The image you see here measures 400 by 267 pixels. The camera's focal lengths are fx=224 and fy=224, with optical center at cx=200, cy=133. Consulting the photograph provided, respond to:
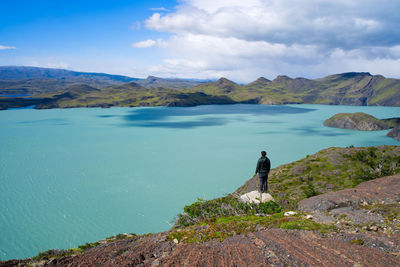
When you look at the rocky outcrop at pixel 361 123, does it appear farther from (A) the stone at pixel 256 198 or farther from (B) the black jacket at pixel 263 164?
(B) the black jacket at pixel 263 164

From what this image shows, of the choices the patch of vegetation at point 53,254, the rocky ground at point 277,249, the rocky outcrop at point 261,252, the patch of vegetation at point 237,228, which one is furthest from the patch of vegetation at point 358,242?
the patch of vegetation at point 53,254

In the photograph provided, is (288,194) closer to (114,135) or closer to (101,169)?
(101,169)

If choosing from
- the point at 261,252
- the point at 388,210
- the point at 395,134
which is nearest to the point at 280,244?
the point at 261,252

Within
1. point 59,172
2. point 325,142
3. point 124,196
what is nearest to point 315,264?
point 124,196

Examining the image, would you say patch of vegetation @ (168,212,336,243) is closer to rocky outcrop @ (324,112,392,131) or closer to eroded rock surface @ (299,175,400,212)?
eroded rock surface @ (299,175,400,212)

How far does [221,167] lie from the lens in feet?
176

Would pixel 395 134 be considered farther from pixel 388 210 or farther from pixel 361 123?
pixel 388 210

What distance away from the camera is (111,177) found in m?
46.7

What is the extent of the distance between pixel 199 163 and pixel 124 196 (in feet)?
77.9

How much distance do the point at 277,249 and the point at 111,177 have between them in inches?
1702

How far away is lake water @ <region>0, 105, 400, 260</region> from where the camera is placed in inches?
1147

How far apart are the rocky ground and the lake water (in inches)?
737

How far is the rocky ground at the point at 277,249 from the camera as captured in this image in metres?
8.69

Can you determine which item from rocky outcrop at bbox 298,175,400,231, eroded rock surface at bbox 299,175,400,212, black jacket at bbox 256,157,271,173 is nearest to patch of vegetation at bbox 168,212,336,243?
rocky outcrop at bbox 298,175,400,231
